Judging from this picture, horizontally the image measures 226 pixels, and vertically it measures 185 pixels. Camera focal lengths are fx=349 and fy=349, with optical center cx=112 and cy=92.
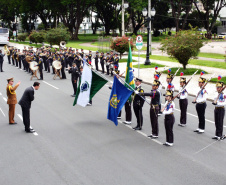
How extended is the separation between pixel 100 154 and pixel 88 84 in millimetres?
4311

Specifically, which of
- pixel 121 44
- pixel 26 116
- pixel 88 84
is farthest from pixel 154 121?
pixel 121 44

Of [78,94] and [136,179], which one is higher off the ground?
[78,94]

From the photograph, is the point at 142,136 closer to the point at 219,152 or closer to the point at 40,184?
the point at 219,152

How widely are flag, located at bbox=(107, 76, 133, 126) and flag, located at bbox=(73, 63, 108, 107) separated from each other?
59.8 inches

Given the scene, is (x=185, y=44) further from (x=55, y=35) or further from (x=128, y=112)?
(x=55, y=35)

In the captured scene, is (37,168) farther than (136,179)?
Yes

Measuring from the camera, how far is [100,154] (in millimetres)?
9742

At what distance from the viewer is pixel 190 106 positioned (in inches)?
623

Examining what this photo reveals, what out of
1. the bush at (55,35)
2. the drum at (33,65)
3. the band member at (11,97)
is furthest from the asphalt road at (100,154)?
the bush at (55,35)

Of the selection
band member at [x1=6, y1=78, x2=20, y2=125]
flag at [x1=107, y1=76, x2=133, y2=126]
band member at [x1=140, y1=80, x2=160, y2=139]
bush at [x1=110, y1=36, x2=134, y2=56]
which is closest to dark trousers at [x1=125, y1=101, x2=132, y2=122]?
flag at [x1=107, y1=76, x2=133, y2=126]

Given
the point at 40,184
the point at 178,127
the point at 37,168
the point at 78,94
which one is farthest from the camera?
the point at 78,94

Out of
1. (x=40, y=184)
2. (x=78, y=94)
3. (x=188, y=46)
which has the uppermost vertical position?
(x=188, y=46)

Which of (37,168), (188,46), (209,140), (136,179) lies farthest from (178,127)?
(188,46)

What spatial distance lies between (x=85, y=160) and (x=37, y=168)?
1.28m
